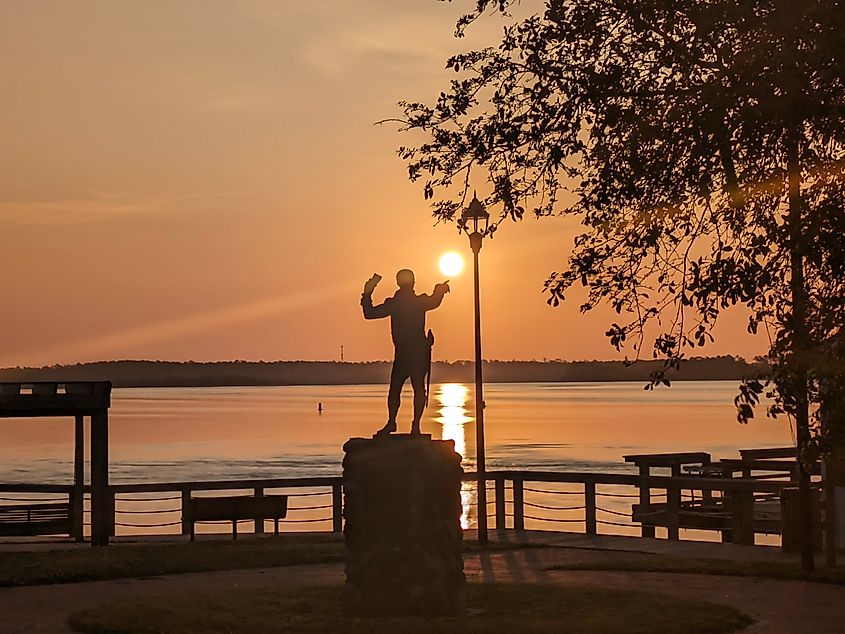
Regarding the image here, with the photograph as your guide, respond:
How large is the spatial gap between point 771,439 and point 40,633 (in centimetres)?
12804

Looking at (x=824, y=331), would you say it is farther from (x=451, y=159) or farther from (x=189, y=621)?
(x=189, y=621)

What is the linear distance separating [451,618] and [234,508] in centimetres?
1059

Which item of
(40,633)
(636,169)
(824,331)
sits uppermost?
(636,169)

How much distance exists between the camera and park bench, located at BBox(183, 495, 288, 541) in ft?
85.4

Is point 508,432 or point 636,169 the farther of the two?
point 508,432

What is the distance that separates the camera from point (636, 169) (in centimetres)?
1434

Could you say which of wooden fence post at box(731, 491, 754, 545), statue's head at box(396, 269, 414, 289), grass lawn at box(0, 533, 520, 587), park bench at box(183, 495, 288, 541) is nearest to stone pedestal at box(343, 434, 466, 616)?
statue's head at box(396, 269, 414, 289)

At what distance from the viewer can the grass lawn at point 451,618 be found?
15703 millimetres

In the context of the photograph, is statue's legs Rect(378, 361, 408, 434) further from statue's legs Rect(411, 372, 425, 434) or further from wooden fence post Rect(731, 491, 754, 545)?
wooden fence post Rect(731, 491, 754, 545)

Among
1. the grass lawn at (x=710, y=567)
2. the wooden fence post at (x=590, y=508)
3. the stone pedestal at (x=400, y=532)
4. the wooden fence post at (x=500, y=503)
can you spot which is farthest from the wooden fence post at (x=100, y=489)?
the stone pedestal at (x=400, y=532)

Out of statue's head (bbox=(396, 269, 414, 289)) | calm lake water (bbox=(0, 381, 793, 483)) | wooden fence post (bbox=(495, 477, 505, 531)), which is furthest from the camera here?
calm lake water (bbox=(0, 381, 793, 483))

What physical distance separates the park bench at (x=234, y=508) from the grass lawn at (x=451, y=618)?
7359 millimetres

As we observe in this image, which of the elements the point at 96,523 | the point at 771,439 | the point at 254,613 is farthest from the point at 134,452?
the point at 254,613

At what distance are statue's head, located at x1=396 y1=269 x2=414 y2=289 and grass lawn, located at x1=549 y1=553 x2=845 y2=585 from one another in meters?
6.24
